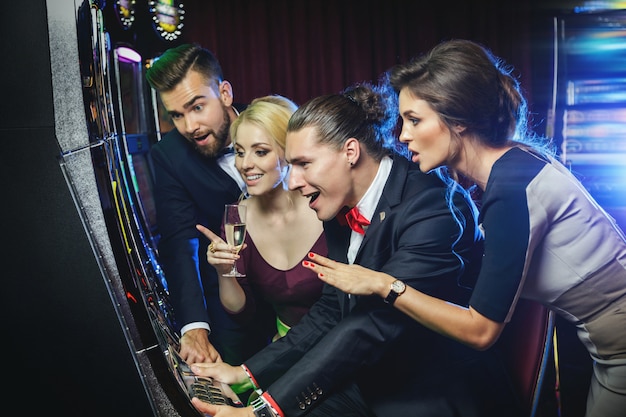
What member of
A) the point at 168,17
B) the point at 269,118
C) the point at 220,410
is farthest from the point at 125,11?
the point at 220,410

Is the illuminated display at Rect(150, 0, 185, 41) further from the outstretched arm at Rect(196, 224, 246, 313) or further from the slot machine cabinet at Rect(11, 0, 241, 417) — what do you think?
the outstretched arm at Rect(196, 224, 246, 313)

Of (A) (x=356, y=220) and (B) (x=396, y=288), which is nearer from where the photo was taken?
(B) (x=396, y=288)

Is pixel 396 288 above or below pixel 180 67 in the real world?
below

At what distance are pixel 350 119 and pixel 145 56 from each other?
17.8 inches

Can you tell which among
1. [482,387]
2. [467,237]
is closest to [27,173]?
[467,237]

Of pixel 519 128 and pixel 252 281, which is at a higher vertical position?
pixel 519 128

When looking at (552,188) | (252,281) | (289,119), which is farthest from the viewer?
(252,281)

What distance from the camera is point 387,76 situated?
1.17 m

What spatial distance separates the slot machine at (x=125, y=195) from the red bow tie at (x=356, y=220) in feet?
1.40

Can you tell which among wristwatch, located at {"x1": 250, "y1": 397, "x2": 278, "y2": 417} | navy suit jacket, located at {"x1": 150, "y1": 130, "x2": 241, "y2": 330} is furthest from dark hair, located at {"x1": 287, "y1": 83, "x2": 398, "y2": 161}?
wristwatch, located at {"x1": 250, "y1": 397, "x2": 278, "y2": 417}

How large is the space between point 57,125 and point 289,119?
461 mm

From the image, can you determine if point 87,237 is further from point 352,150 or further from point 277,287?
point 352,150

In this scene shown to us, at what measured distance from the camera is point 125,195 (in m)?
1.25

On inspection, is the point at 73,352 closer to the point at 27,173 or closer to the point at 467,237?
the point at 27,173
